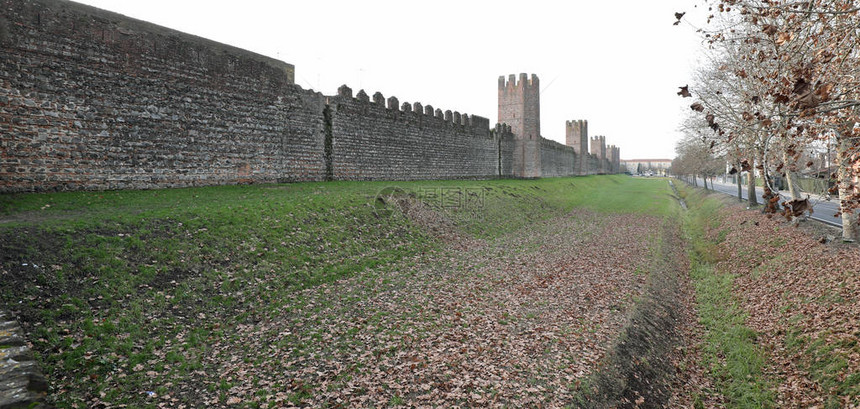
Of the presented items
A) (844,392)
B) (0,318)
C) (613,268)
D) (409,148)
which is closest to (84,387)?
(0,318)

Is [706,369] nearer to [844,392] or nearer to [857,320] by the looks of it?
[844,392]

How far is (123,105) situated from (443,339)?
36.9ft

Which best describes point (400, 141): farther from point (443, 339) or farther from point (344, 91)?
point (443, 339)

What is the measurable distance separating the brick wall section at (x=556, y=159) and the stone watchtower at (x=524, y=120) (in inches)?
218

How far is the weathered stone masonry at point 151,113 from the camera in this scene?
965 cm

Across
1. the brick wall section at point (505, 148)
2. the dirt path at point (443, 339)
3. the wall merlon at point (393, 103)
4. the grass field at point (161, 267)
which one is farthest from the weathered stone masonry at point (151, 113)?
the brick wall section at point (505, 148)

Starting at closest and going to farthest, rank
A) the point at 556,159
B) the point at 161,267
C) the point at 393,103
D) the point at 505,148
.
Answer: the point at 161,267, the point at 393,103, the point at 505,148, the point at 556,159

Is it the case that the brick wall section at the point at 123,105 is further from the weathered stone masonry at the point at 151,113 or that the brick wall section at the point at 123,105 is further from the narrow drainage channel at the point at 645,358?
the narrow drainage channel at the point at 645,358

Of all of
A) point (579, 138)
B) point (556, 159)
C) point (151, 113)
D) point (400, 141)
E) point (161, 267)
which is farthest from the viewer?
point (579, 138)

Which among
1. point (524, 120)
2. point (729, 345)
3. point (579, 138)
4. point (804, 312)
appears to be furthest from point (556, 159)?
point (729, 345)

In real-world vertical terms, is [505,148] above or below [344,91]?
below

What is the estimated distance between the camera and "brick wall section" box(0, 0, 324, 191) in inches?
378

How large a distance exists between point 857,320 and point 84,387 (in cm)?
1161

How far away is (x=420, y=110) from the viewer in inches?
977
